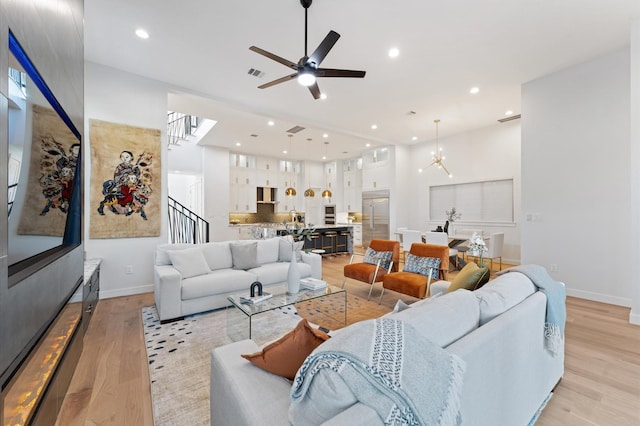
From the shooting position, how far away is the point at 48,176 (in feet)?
4.93

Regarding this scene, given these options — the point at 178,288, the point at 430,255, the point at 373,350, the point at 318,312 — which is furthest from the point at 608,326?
the point at 178,288

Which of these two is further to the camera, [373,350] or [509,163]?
[509,163]

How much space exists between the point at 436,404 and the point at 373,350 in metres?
0.23

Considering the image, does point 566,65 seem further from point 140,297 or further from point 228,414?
point 140,297

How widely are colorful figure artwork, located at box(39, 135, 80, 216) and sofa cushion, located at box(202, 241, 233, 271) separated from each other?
6.13ft

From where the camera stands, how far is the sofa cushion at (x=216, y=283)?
10.3 feet

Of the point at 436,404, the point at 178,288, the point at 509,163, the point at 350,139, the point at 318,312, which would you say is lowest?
the point at 318,312

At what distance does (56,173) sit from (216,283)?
6.63 feet

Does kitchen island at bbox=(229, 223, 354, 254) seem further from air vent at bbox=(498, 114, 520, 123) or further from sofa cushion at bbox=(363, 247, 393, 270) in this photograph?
air vent at bbox=(498, 114, 520, 123)

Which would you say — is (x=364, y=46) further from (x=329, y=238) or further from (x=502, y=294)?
(x=329, y=238)

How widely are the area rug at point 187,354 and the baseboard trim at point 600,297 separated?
4.09m

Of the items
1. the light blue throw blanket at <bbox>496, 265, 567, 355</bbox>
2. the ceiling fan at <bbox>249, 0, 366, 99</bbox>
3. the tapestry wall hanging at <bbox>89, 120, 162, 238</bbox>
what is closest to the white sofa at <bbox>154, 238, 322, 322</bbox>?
the tapestry wall hanging at <bbox>89, 120, 162, 238</bbox>

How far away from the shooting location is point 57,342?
1.63 meters

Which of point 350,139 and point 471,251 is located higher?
point 350,139
